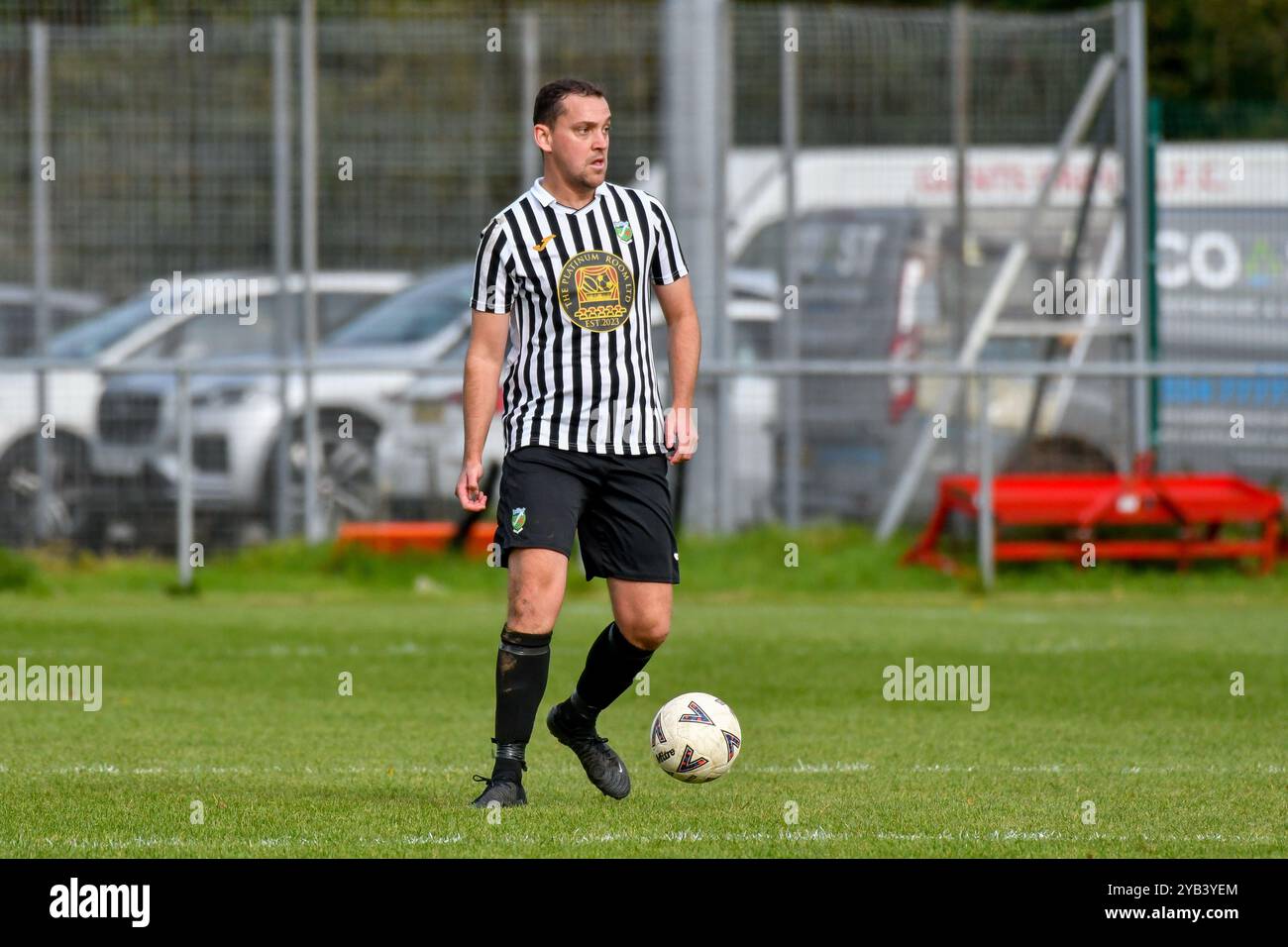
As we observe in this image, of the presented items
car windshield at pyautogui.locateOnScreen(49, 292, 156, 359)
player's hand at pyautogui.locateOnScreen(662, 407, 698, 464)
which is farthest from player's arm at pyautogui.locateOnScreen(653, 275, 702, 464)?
Answer: car windshield at pyautogui.locateOnScreen(49, 292, 156, 359)

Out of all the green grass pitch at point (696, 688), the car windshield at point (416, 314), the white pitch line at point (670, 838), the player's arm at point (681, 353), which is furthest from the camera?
the car windshield at point (416, 314)

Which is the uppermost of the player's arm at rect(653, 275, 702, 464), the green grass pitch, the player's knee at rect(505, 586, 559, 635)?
the player's arm at rect(653, 275, 702, 464)

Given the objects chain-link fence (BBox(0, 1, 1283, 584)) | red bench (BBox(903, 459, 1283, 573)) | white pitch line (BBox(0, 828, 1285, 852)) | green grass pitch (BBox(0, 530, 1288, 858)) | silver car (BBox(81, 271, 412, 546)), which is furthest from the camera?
chain-link fence (BBox(0, 1, 1283, 584))

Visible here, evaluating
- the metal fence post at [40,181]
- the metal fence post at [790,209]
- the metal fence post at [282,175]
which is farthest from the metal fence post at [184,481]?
the metal fence post at [790,209]

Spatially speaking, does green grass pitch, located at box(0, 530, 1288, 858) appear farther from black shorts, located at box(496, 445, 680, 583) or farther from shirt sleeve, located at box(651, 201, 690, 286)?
shirt sleeve, located at box(651, 201, 690, 286)

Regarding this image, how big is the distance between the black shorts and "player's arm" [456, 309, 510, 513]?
10cm

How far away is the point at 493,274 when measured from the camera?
6941 mm

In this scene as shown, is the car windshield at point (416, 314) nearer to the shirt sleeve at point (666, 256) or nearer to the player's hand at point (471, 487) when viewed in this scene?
the shirt sleeve at point (666, 256)

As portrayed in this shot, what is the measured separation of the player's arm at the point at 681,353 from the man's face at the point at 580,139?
430 mm

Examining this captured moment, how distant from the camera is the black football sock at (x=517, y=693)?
22.7ft

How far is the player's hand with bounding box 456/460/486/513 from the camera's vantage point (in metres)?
6.88

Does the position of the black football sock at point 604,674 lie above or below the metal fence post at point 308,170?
below

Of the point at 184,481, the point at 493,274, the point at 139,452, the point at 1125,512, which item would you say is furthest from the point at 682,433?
the point at 139,452
